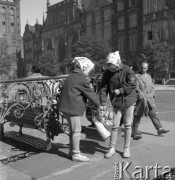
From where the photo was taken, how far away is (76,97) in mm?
4176

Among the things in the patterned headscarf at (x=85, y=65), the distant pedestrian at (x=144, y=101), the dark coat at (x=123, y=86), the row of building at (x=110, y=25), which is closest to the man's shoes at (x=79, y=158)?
the dark coat at (x=123, y=86)

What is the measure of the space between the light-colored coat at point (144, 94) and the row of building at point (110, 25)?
117ft

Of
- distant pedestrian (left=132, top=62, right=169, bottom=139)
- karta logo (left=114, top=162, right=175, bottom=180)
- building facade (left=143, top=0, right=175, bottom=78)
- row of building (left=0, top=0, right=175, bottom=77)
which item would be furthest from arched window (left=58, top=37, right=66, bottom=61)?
karta logo (left=114, top=162, right=175, bottom=180)

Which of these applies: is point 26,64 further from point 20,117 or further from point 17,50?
point 20,117

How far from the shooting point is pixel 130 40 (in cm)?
4700

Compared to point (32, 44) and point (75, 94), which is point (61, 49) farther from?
point (75, 94)

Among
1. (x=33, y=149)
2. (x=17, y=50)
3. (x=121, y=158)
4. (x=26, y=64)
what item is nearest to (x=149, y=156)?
(x=121, y=158)

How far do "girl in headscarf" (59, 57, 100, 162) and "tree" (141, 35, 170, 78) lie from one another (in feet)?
108

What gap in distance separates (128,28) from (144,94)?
42.9 metres

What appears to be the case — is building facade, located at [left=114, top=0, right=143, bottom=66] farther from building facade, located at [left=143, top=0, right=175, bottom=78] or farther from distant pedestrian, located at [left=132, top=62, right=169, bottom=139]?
distant pedestrian, located at [left=132, top=62, right=169, bottom=139]

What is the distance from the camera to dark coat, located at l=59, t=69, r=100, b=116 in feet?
13.7

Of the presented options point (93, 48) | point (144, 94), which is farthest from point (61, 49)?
point (144, 94)

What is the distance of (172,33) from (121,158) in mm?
39374

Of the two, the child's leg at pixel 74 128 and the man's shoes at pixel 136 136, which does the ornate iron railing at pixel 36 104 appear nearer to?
the child's leg at pixel 74 128
